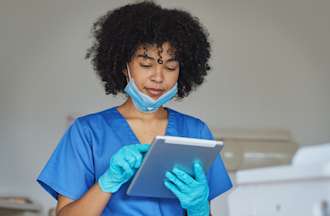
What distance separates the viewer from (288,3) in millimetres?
3703

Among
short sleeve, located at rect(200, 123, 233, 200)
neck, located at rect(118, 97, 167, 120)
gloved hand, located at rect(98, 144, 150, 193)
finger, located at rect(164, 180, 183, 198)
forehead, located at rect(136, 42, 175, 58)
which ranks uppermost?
forehead, located at rect(136, 42, 175, 58)

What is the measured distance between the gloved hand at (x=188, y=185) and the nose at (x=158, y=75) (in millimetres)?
222

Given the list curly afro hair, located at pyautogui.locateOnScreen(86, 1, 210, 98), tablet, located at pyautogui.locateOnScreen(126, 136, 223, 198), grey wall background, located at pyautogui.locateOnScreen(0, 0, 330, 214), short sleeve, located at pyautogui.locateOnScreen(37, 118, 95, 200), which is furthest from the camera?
grey wall background, located at pyautogui.locateOnScreen(0, 0, 330, 214)

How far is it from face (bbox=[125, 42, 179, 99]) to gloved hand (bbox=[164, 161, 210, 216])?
8.6 inches

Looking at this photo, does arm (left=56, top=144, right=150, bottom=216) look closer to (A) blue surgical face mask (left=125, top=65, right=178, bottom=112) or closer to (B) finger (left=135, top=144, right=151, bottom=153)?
(B) finger (left=135, top=144, right=151, bottom=153)

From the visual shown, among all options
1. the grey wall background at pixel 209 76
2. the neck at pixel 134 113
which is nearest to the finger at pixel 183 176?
the neck at pixel 134 113

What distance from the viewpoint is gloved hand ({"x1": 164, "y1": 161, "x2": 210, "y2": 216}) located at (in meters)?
1.32

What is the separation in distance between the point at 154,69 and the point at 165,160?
0.79ft

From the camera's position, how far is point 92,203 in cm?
130

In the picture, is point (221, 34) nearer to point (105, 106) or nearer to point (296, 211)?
point (105, 106)

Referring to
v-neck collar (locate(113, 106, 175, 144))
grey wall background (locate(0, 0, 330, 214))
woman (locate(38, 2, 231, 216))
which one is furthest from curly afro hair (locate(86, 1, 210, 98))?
grey wall background (locate(0, 0, 330, 214))

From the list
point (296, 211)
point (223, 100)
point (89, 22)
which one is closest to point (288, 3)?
point (223, 100)

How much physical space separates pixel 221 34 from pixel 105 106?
83cm

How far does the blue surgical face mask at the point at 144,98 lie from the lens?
1.45m
